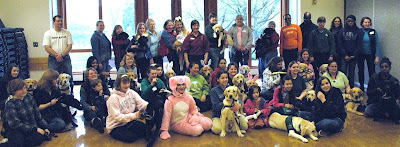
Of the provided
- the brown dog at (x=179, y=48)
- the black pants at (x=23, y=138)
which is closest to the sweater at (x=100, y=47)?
the brown dog at (x=179, y=48)

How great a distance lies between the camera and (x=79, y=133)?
567cm

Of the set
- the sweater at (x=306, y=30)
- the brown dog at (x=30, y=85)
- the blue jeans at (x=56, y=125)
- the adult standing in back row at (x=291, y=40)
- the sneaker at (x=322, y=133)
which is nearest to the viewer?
the sneaker at (x=322, y=133)

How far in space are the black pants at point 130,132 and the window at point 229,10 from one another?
18.1 ft

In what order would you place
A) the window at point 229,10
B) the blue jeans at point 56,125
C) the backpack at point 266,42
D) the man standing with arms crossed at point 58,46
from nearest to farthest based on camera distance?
the blue jeans at point 56,125 < the man standing with arms crossed at point 58,46 < the backpack at point 266,42 < the window at point 229,10

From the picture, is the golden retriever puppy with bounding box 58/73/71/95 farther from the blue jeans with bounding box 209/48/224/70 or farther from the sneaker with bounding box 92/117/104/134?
the blue jeans with bounding box 209/48/224/70

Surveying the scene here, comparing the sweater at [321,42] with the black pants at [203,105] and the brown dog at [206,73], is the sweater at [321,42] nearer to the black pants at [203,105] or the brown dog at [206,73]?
the brown dog at [206,73]

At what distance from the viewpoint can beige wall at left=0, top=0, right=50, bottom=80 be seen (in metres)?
9.59

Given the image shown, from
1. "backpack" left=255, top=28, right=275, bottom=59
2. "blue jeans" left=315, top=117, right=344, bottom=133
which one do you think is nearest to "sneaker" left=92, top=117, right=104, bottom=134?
"blue jeans" left=315, top=117, right=344, bottom=133

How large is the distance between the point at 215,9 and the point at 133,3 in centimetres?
177

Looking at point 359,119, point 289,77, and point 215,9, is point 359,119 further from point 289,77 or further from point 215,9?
point 215,9

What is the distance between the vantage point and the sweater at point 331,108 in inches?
217

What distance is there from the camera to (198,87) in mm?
6898

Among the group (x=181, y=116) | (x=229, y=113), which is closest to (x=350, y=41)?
(x=229, y=113)

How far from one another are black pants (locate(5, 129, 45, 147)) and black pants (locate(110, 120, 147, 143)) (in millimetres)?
790
